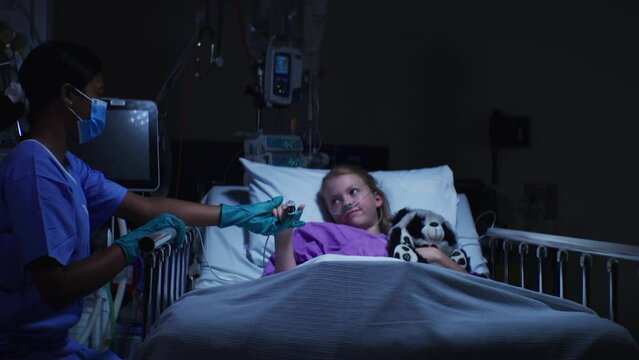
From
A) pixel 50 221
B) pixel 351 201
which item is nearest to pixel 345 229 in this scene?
pixel 351 201

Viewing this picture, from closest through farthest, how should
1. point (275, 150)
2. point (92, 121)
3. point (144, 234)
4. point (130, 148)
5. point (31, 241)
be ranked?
point (31, 241) → point (144, 234) → point (92, 121) → point (130, 148) → point (275, 150)

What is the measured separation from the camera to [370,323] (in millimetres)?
1163

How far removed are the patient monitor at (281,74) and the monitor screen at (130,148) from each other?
1.83 feet

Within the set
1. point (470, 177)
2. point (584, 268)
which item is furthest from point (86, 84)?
point (470, 177)

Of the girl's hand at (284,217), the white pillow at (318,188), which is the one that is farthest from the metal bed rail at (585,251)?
the girl's hand at (284,217)

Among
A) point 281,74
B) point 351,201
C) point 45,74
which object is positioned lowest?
point 351,201

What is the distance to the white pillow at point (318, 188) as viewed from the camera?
87.4 inches

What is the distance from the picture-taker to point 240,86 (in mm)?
3137

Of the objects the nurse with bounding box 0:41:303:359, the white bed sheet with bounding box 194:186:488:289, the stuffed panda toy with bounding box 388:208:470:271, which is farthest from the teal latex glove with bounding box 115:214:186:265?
the stuffed panda toy with bounding box 388:208:470:271

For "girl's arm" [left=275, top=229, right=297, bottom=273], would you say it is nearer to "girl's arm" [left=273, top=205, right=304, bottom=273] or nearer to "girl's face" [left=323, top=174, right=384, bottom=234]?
"girl's arm" [left=273, top=205, right=304, bottom=273]

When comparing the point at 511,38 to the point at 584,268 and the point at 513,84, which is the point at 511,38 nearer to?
the point at 513,84

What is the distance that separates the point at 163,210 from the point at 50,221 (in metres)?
0.56

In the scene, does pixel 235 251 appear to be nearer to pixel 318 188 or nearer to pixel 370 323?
pixel 318 188

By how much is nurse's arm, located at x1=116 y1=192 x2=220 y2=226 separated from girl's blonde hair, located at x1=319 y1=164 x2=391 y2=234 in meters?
0.47
